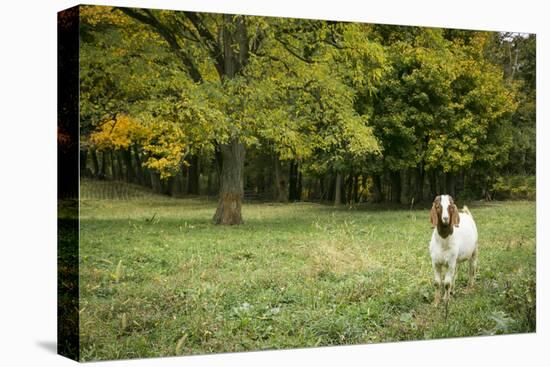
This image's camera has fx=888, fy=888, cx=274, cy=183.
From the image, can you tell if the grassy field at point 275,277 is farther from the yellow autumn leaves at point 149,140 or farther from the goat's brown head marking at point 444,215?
the yellow autumn leaves at point 149,140

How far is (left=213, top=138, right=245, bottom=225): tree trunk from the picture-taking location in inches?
444

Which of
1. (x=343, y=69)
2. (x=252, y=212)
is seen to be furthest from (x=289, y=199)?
(x=343, y=69)

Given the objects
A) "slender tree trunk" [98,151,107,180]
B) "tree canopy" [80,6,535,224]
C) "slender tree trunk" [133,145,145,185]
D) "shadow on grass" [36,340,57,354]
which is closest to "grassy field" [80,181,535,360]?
"slender tree trunk" [98,151,107,180]

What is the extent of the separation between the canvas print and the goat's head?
0.07 ft

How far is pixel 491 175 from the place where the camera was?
13.0 meters

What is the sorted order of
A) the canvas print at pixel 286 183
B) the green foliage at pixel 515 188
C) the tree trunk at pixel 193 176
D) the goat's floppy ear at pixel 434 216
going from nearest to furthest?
the canvas print at pixel 286 183, the tree trunk at pixel 193 176, the goat's floppy ear at pixel 434 216, the green foliage at pixel 515 188

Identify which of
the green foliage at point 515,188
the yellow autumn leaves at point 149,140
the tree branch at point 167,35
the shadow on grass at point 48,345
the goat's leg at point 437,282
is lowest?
the shadow on grass at point 48,345

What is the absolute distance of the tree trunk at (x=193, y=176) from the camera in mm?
11070

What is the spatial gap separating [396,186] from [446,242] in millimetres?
1036

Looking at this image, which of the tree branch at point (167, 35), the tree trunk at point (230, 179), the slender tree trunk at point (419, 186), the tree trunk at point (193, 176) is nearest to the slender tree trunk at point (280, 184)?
the tree trunk at point (230, 179)

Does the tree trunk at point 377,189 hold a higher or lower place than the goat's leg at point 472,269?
higher

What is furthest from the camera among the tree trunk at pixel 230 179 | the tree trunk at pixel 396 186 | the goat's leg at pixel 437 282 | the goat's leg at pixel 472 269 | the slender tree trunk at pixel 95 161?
the goat's leg at pixel 472 269

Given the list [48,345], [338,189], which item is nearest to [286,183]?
[338,189]

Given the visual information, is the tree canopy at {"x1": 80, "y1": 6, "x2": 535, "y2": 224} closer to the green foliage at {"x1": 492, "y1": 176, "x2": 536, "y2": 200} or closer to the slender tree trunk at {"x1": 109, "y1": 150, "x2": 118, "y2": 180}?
the slender tree trunk at {"x1": 109, "y1": 150, "x2": 118, "y2": 180}
